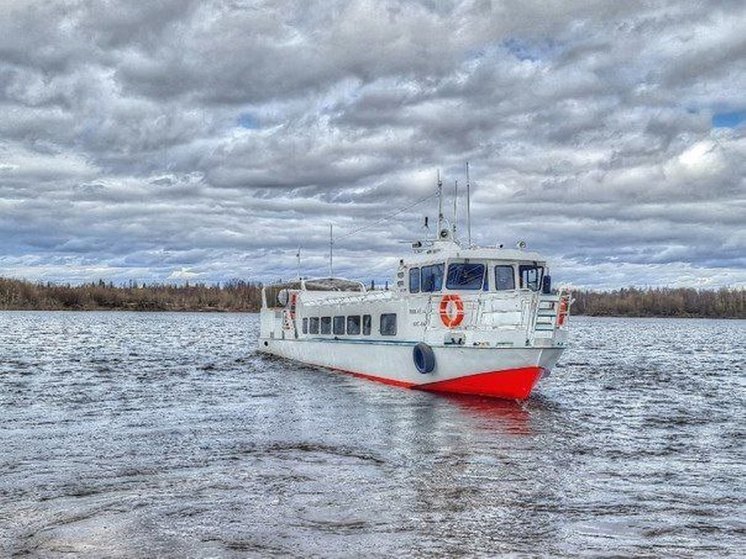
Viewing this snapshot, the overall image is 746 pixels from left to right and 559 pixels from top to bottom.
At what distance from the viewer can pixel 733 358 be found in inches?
2589

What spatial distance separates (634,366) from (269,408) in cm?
3296

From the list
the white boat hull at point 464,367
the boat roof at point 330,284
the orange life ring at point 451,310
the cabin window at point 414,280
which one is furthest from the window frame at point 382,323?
the boat roof at point 330,284

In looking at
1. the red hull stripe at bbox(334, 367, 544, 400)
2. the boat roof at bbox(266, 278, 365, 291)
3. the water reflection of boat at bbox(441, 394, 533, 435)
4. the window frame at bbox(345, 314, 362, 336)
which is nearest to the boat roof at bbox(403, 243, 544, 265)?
the red hull stripe at bbox(334, 367, 544, 400)

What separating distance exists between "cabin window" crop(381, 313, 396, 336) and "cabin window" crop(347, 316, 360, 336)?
2887mm

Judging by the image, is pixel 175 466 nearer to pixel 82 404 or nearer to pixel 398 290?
pixel 82 404

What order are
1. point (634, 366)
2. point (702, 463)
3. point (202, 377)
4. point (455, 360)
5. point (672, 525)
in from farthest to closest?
point (634, 366)
point (202, 377)
point (455, 360)
point (702, 463)
point (672, 525)

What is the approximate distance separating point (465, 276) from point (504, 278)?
1.62 meters

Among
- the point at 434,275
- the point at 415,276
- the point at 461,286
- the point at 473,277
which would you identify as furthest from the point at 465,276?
the point at 415,276

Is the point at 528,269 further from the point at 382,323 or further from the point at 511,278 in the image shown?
the point at 382,323

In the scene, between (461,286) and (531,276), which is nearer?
(461,286)

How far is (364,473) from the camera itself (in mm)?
16719

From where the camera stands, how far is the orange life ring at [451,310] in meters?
30.7

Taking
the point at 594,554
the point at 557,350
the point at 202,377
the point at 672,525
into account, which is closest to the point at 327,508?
the point at 594,554

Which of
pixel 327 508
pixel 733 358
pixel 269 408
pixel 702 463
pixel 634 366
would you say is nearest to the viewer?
pixel 327 508
